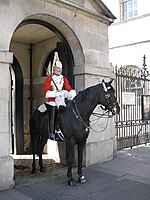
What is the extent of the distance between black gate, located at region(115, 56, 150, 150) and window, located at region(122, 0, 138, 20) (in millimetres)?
7041

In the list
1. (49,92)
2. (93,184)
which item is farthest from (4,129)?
(93,184)

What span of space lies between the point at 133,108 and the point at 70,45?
4479 mm

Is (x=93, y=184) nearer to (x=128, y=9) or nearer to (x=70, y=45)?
(x=70, y=45)

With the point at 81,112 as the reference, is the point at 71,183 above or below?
below

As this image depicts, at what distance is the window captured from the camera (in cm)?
1624

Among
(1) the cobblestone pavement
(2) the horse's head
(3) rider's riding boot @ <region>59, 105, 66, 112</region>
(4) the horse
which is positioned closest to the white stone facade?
(1) the cobblestone pavement

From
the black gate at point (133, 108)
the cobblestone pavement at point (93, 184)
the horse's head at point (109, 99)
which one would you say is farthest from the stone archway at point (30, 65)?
the horse's head at point (109, 99)

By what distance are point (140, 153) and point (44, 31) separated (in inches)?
198

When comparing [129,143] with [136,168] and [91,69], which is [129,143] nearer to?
[136,168]

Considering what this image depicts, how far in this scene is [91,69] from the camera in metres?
6.90

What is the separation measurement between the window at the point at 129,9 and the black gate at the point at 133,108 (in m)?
7.04

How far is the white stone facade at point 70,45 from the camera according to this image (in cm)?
509

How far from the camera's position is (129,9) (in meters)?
16.6

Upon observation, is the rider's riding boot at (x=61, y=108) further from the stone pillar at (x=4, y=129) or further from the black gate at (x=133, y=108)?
the black gate at (x=133, y=108)
